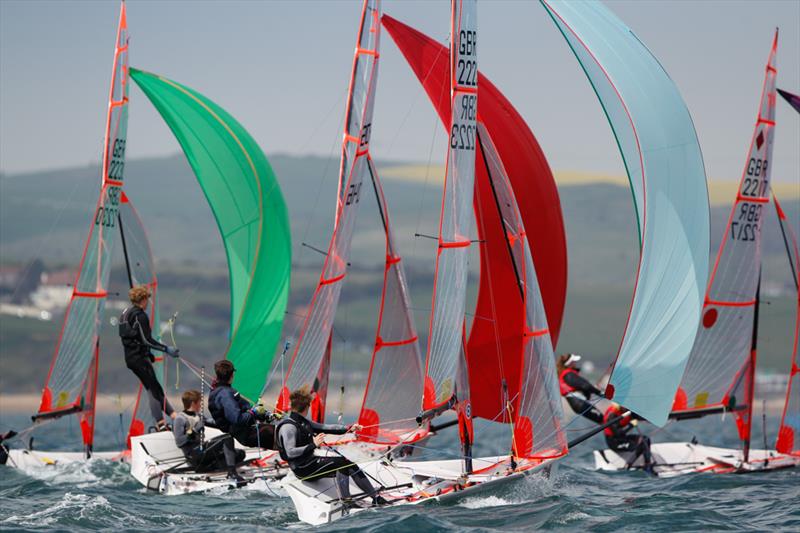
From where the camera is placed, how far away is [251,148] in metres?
17.8

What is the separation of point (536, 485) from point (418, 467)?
1.43 metres

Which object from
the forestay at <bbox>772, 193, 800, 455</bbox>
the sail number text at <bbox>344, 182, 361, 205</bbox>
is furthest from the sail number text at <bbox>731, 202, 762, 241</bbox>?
the sail number text at <bbox>344, 182, 361, 205</bbox>

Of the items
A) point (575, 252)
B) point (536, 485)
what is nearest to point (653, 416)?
point (536, 485)

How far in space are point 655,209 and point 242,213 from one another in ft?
25.8

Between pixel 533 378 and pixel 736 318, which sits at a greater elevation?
pixel 736 318

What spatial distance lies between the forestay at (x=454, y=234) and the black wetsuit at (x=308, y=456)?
52.9 inches

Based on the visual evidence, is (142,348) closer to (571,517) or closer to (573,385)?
(573,385)

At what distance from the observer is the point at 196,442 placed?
1324cm

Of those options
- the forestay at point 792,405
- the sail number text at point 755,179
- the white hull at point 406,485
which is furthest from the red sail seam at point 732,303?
the white hull at point 406,485

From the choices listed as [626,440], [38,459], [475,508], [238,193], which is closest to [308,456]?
[475,508]

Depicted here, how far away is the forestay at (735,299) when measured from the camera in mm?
15242

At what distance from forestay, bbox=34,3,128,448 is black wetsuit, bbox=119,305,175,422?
1.70 metres

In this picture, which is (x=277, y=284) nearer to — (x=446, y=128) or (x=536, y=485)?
(x=446, y=128)

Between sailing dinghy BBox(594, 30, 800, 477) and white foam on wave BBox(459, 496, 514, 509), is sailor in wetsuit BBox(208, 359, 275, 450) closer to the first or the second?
white foam on wave BBox(459, 496, 514, 509)
